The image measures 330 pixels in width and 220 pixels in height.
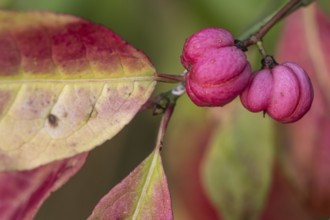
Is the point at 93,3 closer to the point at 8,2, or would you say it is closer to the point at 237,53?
the point at 8,2

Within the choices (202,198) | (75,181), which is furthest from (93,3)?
(75,181)

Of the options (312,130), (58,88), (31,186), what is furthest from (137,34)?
(58,88)

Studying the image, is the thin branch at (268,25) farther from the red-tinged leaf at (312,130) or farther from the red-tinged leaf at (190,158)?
the red-tinged leaf at (190,158)

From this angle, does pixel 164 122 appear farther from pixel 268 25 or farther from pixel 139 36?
Answer: pixel 139 36

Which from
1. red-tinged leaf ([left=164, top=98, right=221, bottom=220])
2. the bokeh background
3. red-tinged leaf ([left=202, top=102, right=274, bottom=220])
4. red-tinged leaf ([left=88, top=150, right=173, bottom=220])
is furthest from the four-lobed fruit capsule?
red-tinged leaf ([left=164, top=98, right=221, bottom=220])

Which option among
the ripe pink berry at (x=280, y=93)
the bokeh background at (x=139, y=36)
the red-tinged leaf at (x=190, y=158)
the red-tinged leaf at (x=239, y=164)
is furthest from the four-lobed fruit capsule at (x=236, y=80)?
the red-tinged leaf at (x=190, y=158)

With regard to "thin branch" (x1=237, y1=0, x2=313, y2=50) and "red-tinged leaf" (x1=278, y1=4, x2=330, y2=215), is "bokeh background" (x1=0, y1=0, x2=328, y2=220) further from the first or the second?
"thin branch" (x1=237, y1=0, x2=313, y2=50)
